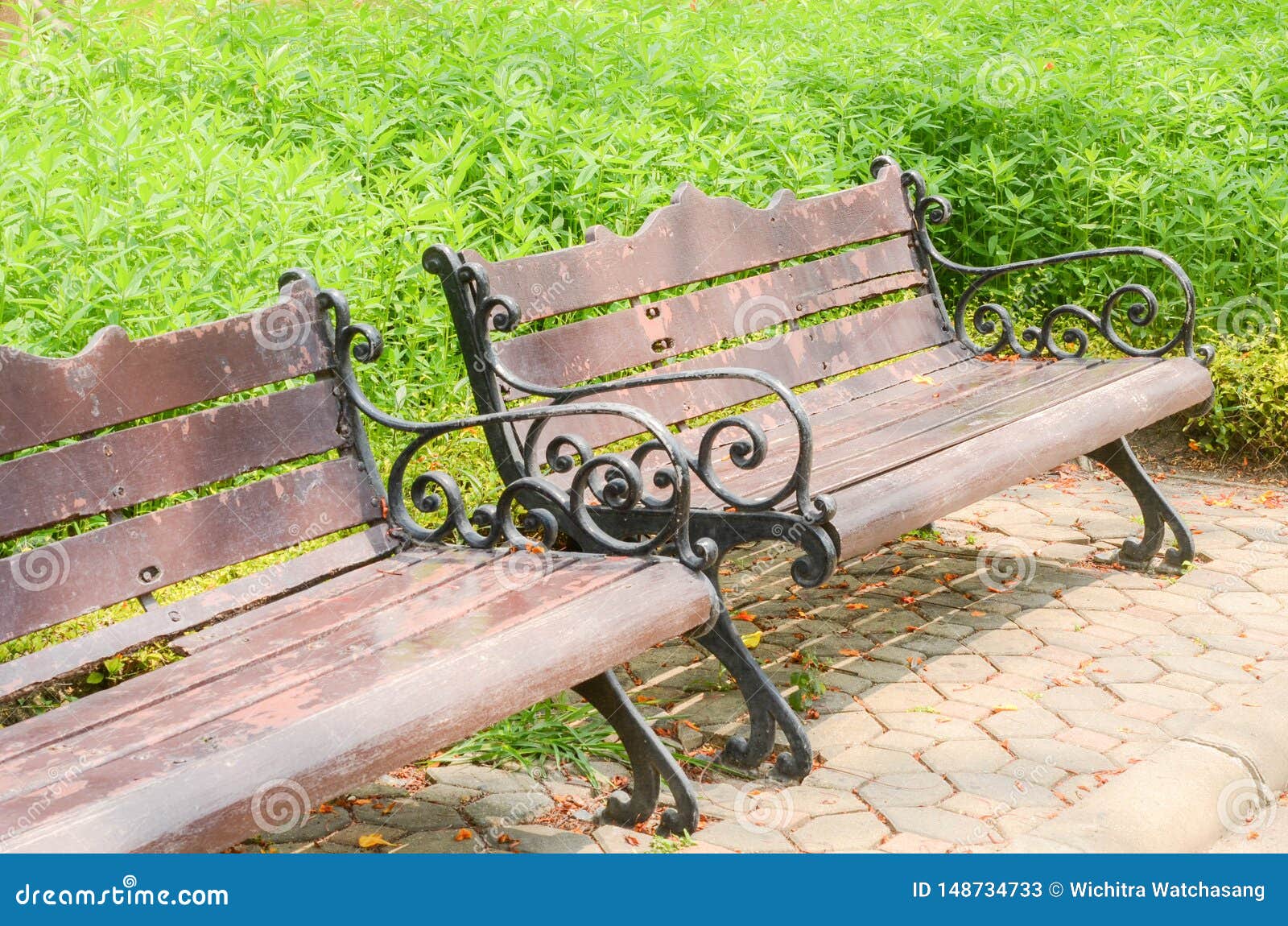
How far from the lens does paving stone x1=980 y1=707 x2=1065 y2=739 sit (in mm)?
3783

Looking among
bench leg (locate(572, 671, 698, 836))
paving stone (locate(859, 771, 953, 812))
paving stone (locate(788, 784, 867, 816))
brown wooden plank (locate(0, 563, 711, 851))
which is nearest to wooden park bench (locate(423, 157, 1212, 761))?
paving stone (locate(788, 784, 867, 816))

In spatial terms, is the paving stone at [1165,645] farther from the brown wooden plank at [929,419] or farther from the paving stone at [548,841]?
the paving stone at [548,841]

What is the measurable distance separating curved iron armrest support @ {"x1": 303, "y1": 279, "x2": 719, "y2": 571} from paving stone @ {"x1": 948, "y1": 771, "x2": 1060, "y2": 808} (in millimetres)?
825

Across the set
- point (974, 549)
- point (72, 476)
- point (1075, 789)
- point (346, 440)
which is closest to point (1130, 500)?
point (974, 549)

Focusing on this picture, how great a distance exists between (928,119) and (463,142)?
2221 millimetres

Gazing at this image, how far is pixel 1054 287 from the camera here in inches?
259

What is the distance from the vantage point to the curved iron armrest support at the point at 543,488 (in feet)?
10.7

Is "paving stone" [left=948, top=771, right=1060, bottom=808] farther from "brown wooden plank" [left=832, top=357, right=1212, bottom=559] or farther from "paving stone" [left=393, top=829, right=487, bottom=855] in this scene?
"paving stone" [left=393, top=829, right=487, bottom=855]

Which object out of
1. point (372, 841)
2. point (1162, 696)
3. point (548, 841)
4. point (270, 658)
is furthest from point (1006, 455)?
point (270, 658)

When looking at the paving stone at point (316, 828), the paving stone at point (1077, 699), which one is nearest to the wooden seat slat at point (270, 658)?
the paving stone at point (316, 828)

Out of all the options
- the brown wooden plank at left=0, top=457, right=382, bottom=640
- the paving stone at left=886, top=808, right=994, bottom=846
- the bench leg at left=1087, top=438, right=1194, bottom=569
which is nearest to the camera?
the brown wooden plank at left=0, top=457, right=382, bottom=640

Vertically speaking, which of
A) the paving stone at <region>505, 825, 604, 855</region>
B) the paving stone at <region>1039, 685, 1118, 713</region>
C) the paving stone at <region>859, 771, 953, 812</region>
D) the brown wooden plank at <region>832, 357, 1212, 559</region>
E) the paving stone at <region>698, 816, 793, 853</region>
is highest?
the brown wooden plank at <region>832, 357, 1212, 559</region>

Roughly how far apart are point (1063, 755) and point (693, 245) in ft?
5.89

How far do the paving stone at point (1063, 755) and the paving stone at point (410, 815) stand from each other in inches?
52.0
